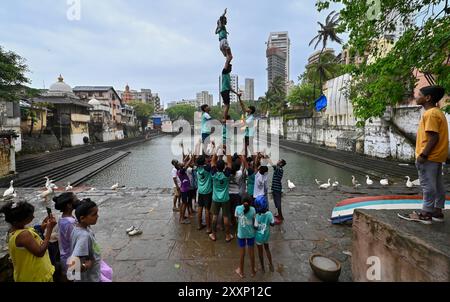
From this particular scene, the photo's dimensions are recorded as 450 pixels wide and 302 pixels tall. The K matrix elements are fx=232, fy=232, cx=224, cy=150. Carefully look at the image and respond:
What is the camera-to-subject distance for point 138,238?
5410 millimetres

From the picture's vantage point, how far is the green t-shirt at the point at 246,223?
3.84 meters

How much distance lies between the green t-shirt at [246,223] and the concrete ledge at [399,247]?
1.63 m

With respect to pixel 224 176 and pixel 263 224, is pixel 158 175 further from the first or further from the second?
pixel 263 224

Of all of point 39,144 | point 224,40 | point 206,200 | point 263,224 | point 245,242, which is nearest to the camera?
point 263,224

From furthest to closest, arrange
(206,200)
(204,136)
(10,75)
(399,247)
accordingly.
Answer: (10,75) → (204,136) → (206,200) → (399,247)

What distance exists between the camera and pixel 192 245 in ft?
16.5

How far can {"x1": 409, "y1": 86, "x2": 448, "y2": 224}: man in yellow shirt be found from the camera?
3.01 m

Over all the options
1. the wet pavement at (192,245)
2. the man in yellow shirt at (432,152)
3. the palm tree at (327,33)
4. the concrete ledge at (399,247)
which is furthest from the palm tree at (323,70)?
the concrete ledge at (399,247)

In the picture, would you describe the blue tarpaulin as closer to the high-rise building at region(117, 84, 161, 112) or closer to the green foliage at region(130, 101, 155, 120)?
the green foliage at region(130, 101, 155, 120)

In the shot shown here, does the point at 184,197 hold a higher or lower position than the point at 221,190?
lower

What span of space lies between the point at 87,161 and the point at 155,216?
1615 cm

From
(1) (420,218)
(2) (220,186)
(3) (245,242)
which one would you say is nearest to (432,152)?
(1) (420,218)

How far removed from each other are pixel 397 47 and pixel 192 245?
7773 mm

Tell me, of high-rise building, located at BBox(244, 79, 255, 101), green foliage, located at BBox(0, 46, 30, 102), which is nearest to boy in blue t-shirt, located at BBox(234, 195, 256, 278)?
green foliage, located at BBox(0, 46, 30, 102)
